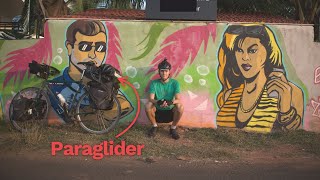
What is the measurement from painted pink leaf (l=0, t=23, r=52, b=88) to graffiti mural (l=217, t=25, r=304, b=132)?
3.11 metres

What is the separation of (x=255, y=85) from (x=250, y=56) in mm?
530

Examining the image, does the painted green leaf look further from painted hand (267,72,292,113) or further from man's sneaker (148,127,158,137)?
painted hand (267,72,292,113)

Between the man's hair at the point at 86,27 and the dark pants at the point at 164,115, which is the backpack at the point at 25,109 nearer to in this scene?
the man's hair at the point at 86,27

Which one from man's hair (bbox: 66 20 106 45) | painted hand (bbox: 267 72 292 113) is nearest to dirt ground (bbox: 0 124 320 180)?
painted hand (bbox: 267 72 292 113)

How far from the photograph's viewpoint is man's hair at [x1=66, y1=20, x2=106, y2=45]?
718 centimetres

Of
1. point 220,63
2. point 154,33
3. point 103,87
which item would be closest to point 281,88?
point 220,63

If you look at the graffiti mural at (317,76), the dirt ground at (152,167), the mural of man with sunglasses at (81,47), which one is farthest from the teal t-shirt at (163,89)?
the graffiti mural at (317,76)

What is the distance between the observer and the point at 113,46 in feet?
23.6

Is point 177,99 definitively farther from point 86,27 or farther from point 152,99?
point 86,27

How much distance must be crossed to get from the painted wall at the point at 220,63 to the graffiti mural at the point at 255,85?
15 millimetres

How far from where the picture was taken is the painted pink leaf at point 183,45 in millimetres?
7133

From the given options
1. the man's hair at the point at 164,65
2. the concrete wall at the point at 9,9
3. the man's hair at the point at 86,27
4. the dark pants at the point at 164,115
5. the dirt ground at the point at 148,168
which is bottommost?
the dirt ground at the point at 148,168

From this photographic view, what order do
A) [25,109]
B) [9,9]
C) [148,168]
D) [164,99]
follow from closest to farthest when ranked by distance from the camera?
[148,168]
[164,99]
[25,109]
[9,9]

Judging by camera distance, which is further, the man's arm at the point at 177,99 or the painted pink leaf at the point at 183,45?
the painted pink leaf at the point at 183,45
